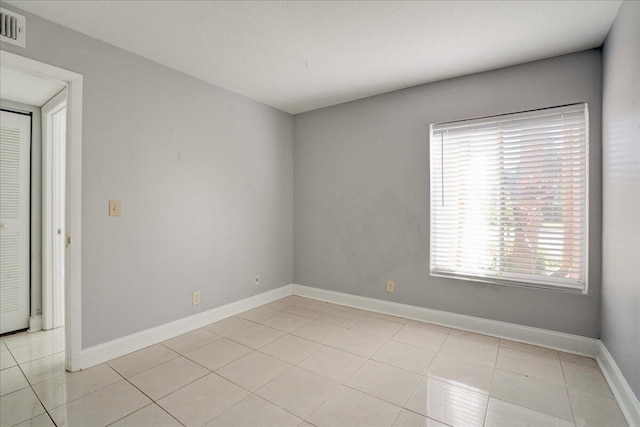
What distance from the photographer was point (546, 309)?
2.63 meters

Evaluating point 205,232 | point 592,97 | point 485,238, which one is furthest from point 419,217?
point 205,232

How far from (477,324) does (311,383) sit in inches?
70.9

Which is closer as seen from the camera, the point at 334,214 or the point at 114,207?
the point at 114,207

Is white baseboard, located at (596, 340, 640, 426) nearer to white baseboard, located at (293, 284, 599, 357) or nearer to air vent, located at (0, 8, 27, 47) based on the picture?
white baseboard, located at (293, 284, 599, 357)

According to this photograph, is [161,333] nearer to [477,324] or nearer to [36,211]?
[36,211]

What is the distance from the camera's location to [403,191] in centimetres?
337

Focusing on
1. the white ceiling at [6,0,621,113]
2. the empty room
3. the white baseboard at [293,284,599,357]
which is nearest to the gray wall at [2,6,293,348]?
the empty room

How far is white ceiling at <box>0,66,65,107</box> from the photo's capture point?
8.20ft

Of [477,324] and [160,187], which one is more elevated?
[160,187]

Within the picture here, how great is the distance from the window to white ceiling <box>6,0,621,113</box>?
61 centimetres

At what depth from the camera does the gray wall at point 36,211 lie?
315 cm

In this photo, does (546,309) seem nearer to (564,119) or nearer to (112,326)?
(564,119)

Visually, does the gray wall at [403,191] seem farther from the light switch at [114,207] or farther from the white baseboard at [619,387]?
the light switch at [114,207]

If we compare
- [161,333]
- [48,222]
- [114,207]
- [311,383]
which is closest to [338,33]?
[114,207]
